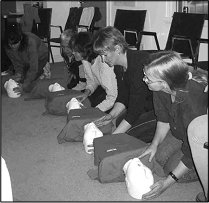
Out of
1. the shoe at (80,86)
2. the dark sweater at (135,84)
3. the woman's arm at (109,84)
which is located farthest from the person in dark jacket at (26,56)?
the dark sweater at (135,84)

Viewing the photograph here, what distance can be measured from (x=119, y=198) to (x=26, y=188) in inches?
20.0

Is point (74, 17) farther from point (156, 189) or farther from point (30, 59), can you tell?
point (156, 189)

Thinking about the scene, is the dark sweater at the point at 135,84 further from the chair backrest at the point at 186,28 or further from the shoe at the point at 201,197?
the chair backrest at the point at 186,28

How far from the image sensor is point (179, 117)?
172 centimetres

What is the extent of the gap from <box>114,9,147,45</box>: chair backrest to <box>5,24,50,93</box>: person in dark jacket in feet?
3.47

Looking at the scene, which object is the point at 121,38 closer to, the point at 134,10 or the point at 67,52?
the point at 67,52

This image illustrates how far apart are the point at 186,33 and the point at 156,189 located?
2.29 m

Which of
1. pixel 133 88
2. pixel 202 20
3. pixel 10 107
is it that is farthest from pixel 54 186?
pixel 202 20

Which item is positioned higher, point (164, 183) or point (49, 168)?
point (164, 183)

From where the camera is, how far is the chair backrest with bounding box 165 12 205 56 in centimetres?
347

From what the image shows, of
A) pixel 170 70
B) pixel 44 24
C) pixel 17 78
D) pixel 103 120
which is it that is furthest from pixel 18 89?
pixel 170 70

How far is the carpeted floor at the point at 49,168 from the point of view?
1.81 meters

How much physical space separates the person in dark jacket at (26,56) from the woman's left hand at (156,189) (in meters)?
2.31

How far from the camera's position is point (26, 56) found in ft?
12.4
